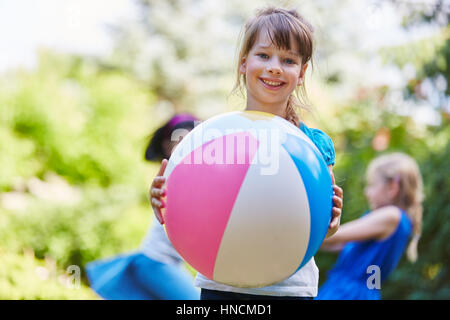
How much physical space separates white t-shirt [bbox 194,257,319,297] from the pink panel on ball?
334 mm

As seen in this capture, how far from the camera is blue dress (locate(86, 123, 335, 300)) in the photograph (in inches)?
141

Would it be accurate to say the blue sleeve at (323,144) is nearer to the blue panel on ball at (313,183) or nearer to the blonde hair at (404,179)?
the blue panel on ball at (313,183)

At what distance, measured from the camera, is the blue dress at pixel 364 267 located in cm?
354

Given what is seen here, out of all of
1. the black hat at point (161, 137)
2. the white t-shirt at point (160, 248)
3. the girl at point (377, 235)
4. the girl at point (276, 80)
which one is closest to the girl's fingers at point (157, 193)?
the girl at point (276, 80)

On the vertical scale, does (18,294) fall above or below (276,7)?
below

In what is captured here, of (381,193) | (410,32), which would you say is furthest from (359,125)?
(381,193)

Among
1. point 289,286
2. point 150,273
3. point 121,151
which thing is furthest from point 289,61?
point 121,151

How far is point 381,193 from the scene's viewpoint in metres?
4.05

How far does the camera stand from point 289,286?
7.72 ft

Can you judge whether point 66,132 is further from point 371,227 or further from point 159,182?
point 159,182

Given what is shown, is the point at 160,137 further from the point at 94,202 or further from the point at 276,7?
the point at 94,202
